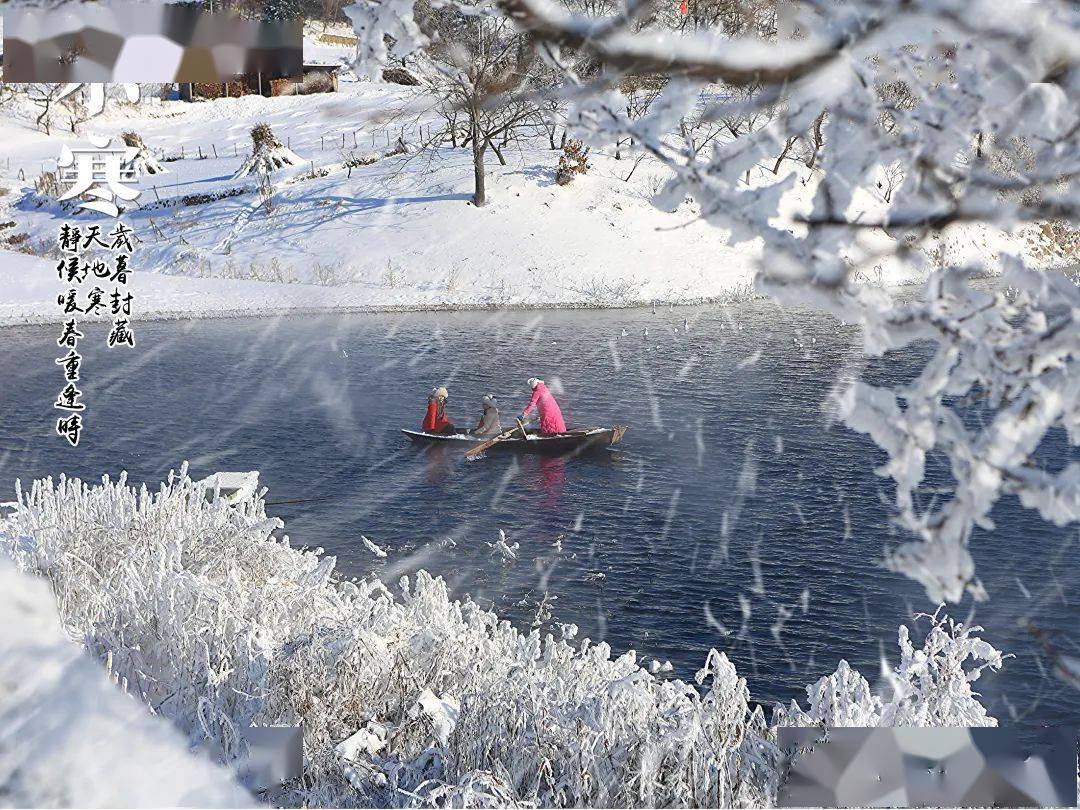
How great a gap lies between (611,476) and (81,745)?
1278cm

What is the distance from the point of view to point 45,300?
120 ft

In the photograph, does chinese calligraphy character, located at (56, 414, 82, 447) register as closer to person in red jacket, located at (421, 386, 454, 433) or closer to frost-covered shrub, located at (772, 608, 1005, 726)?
person in red jacket, located at (421, 386, 454, 433)

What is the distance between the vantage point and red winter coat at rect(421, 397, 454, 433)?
20.8m

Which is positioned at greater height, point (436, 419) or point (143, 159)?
point (436, 419)

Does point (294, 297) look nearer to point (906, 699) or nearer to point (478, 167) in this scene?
point (478, 167)

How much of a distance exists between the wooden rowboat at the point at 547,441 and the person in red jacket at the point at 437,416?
18 centimetres

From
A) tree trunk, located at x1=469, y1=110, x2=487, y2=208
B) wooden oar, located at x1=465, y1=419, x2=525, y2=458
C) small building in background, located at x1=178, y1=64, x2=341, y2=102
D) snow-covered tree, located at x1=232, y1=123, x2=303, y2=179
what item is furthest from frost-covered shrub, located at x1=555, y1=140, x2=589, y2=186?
wooden oar, located at x1=465, y1=419, x2=525, y2=458

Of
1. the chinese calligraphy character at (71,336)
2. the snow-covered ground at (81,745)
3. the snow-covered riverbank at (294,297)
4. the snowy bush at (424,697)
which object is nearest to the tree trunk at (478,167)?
the snow-covered riverbank at (294,297)

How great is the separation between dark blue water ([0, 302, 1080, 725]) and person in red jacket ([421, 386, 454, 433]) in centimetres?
63

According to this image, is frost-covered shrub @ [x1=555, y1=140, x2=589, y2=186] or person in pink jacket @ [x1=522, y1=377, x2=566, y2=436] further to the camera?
frost-covered shrub @ [x1=555, y1=140, x2=589, y2=186]

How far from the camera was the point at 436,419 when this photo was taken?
20828 millimetres

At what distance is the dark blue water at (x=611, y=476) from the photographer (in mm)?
13094

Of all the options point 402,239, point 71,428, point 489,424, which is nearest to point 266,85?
point 402,239

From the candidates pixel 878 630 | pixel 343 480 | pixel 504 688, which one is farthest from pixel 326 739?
pixel 343 480
